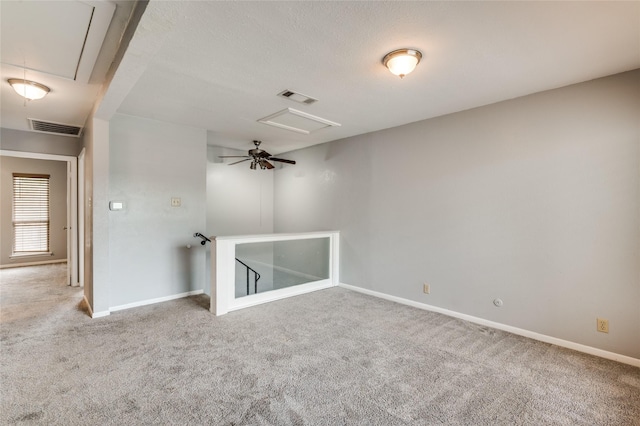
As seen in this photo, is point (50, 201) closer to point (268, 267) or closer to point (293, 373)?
point (268, 267)

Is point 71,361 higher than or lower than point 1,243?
lower

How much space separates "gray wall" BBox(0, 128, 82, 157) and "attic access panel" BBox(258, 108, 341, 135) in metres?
3.53

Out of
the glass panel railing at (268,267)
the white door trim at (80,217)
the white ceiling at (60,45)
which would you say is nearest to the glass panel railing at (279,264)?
the glass panel railing at (268,267)

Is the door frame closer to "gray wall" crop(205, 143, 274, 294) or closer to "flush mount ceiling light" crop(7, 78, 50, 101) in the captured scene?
"gray wall" crop(205, 143, 274, 294)

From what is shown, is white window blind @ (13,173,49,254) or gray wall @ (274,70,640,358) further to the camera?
white window blind @ (13,173,49,254)

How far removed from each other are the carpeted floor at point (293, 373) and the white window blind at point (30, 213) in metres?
4.19

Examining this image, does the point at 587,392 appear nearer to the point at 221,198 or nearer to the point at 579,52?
the point at 579,52

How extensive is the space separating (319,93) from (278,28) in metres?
1.13

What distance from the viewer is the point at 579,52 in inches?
88.8

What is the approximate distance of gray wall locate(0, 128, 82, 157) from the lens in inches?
178

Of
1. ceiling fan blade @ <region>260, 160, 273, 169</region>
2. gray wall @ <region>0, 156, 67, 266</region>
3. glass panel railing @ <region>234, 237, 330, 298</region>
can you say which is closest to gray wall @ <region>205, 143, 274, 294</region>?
ceiling fan blade @ <region>260, 160, 273, 169</region>

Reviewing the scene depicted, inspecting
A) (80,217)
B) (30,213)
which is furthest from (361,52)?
(30,213)

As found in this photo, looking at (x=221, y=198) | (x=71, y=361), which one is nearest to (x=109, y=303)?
(x=71, y=361)

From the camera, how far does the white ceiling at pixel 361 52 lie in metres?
1.80
